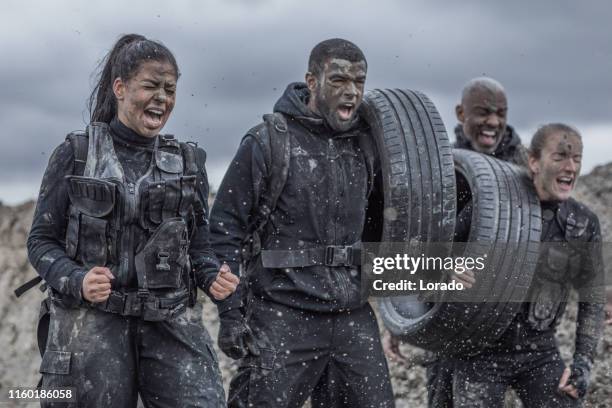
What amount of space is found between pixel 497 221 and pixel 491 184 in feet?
0.85

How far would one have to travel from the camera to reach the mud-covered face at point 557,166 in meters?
6.20

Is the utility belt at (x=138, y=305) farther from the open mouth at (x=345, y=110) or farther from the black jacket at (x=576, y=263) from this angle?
the black jacket at (x=576, y=263)

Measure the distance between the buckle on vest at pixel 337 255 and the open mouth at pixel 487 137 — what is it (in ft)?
8.63

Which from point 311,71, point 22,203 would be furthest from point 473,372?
point 22,203

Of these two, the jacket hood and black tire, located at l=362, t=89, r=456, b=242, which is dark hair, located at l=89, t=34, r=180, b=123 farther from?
black tire, located at l=362, t=89, r=456, b=242

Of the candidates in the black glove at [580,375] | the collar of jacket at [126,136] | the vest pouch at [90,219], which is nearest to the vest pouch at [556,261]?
the black glove at [580,375]

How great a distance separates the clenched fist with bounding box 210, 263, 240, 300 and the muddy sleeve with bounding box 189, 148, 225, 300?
0.39ft

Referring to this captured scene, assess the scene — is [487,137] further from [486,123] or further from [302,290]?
[302,290]

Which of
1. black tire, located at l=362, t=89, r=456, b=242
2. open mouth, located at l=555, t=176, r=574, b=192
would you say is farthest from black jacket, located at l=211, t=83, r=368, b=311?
open mouth, located at l=555, t=176, r=574, b=192

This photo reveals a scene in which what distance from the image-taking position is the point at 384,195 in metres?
5.43

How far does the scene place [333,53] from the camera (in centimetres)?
533

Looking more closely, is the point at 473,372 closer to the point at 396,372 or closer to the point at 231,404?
the point at 231,404

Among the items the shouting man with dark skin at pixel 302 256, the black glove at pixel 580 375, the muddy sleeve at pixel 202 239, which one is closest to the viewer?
the muddy sleeve at pixel 202 239

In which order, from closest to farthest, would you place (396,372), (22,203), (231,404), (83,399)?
1. (83,399)
2. (231,404)
3. (396,372)
4. (22,203)
